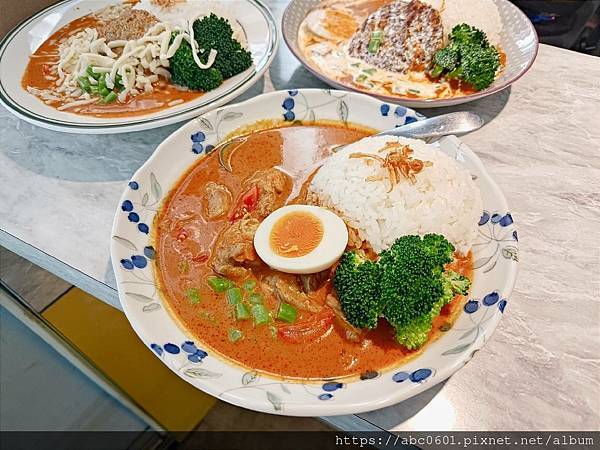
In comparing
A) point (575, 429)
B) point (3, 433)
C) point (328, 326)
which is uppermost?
point (328, 326)

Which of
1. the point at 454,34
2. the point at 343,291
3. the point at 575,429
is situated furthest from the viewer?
the point at 454,34

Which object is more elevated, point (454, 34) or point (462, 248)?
point (454, 34)

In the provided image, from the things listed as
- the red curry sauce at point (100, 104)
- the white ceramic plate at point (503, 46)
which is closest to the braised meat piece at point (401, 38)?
the white ceramic plate at point (503, 46)

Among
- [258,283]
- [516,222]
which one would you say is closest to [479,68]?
[516,222]

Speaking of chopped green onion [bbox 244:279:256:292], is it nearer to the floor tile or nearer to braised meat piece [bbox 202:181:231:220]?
braised meat piece [bbox 202:181:231:220]

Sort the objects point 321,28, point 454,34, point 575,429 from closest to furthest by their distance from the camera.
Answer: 1. point 575,429
2. point 454,34
3. point 321,28

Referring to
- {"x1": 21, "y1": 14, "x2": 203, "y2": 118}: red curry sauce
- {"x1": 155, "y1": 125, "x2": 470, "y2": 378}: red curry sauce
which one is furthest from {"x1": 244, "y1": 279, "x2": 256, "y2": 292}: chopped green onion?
{"x1": 21, "y1": 14, "x2": 203, "y2": 118}: red curry sauce

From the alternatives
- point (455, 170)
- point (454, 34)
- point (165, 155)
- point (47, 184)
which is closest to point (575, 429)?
point (455, 170)

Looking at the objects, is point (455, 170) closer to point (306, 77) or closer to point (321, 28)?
point (306, 77)
